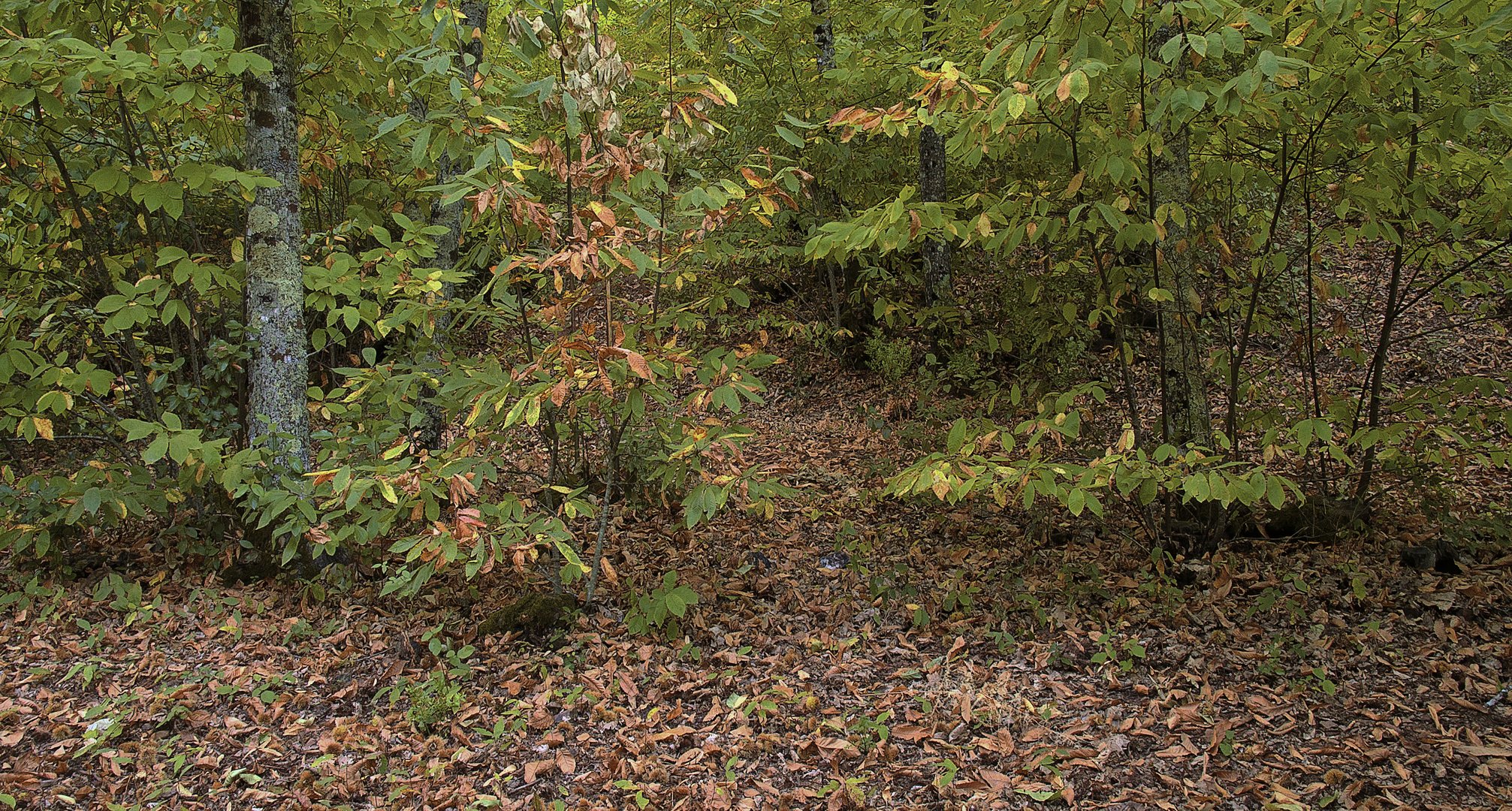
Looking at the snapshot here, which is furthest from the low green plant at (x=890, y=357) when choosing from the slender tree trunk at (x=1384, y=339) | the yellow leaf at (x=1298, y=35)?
the yellow leaf at (x=1298, y=35)

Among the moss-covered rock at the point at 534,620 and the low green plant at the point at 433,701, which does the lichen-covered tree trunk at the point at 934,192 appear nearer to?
the moss-covered rock at the point at 534,620

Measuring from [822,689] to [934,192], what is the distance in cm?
460

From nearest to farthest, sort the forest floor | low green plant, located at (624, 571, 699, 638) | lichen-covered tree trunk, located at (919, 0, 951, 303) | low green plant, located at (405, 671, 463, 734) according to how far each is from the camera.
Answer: the forest floor < low green plant, located at (405, 671, 463, 734) < low green plant, located at (624, 571, 699, 638) < lichen-covered tree trunk, located at (919, 0, 951, 303)

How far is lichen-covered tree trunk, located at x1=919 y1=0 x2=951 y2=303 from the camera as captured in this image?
269 inches

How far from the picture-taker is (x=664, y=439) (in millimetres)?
3863

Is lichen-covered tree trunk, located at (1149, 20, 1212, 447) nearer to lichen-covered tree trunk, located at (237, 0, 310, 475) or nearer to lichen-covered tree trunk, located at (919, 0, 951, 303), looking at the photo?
lichen-covered tree trunk, located at (919, 0, 951, 303)

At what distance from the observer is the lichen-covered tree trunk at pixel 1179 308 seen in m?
3.87

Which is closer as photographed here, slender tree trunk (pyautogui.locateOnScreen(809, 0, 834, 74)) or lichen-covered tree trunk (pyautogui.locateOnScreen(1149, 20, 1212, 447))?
lichen-covered tree trunk (pyautogui.locateOnScreen(1149, 20, 1212, 447))

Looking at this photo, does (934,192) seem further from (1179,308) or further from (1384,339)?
(1384,339)

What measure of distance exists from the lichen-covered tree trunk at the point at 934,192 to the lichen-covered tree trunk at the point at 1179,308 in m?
2.73

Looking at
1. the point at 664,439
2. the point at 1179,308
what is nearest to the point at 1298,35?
the point at 1179,308

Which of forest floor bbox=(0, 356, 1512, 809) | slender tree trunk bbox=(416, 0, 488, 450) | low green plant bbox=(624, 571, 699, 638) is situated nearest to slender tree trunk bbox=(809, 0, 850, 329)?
slender tree trunk bbox=(416, 0, 488, 450)

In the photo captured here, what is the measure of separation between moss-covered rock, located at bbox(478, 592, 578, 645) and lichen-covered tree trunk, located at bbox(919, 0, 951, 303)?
4.14m

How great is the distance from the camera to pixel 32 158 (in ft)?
13.5
